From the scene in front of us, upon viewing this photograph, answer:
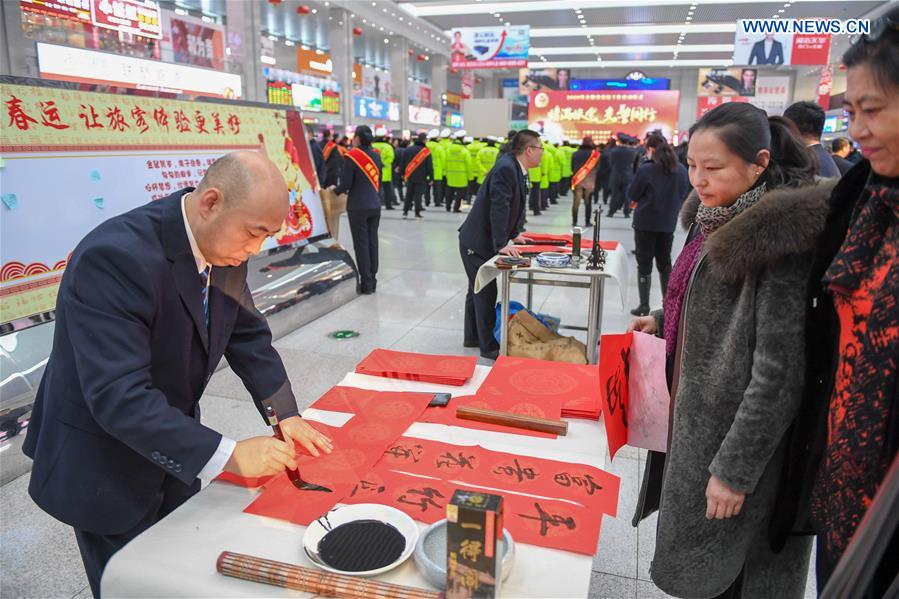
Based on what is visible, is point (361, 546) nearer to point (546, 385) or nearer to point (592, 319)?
point (546, 385)

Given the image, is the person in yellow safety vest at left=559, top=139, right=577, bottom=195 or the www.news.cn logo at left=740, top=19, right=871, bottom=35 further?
the person in yellow safety vest at left=559, top=139, right=577, bottom=195

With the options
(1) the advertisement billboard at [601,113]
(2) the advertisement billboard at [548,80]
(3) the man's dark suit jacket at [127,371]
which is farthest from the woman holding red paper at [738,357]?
(2) the advertisement billboard at [548,80]

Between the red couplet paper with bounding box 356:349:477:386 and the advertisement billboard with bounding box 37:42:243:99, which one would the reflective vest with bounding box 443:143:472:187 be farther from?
the red couplet paper with bounding box 356:349:477:386

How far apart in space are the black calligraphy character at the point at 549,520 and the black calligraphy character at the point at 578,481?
0.10 meters

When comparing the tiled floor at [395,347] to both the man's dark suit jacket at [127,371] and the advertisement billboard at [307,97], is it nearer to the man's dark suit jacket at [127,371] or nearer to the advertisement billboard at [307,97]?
the man's dark suit jacket at [127,371]

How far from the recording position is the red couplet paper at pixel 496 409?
142 cm

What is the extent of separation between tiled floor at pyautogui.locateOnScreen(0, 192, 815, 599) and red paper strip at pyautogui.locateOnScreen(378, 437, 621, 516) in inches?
34.0

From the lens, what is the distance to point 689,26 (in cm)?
1717

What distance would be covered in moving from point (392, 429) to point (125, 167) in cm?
262

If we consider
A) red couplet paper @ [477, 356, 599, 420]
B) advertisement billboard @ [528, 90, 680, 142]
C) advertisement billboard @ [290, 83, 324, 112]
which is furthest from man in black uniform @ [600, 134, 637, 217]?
red couplet paper @ [477, 356, 599, 420]

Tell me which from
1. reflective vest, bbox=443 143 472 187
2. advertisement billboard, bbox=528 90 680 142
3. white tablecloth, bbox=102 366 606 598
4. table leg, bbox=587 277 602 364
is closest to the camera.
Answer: white tablecloth, bbox=102 366 606 598

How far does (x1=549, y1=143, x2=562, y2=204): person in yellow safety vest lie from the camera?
12327 millimetres

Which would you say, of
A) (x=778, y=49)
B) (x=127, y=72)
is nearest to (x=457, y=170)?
(x=127, y=72)

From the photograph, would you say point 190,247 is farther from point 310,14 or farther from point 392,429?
point 310,14
